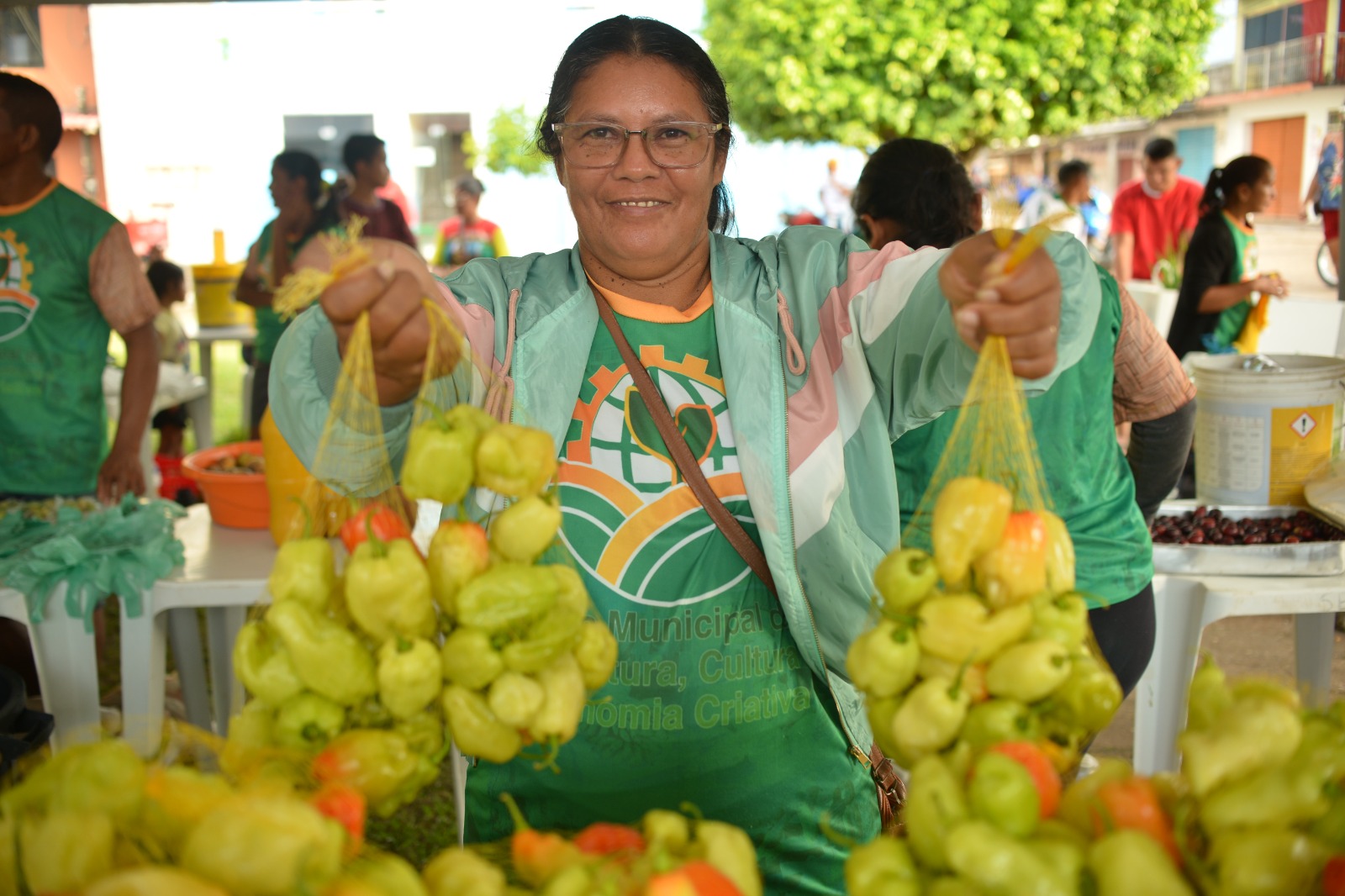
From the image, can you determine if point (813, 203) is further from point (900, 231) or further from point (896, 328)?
point (896, 328)

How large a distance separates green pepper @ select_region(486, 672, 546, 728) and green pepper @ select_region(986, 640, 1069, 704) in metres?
0.48

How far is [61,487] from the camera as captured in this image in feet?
10.7

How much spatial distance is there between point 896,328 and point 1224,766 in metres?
0.82

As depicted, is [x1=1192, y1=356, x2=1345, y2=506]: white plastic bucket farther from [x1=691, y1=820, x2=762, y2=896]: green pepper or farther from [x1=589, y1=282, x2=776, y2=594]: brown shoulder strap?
[x1=691, y1=820, x2=762, y2=896]: green pepper

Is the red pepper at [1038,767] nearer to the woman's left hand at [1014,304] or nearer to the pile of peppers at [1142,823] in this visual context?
the pile of peppers at [1142,823]

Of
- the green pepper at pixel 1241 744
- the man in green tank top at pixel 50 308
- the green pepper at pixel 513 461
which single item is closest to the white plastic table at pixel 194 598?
the man in green tank top at pixel 50 308

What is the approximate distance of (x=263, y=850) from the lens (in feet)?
2.90

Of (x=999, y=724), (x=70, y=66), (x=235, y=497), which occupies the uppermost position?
(x=70, y=66)

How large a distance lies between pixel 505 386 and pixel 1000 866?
1.03 m

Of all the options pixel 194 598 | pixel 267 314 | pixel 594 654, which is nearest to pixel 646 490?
pixel 594 654

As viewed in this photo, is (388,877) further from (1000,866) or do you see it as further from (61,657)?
(61,657)

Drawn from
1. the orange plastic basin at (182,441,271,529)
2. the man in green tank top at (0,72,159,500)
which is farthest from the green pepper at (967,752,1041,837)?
the man in green tank top at (0,72,159,500)

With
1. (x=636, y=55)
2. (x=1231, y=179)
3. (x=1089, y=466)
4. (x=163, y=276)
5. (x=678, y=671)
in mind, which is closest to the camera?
(x=678, y=671)

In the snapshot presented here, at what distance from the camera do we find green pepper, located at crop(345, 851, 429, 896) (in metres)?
0.91
